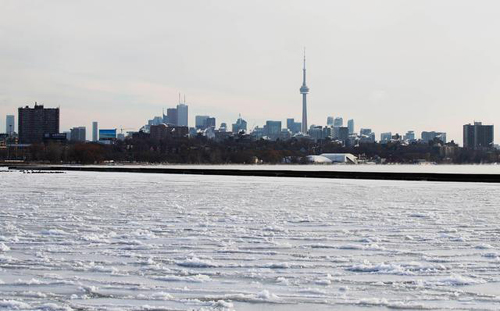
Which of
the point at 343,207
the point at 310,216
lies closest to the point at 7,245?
the point at 310,216

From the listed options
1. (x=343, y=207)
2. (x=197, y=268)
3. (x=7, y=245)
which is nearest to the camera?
(x=197, y=268)

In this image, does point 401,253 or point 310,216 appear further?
point 310,216

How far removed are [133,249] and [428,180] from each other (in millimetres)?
48932

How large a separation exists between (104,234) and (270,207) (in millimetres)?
10022

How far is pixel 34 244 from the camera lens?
13.5 meters

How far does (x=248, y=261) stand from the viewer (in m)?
11.4

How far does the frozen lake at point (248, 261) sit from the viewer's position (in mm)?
8477

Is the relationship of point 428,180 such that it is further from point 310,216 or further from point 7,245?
point 7,245

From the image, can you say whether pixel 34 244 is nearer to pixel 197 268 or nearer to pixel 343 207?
pixel 197 268

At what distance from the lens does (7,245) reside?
43.5 feet

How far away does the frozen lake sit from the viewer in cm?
848

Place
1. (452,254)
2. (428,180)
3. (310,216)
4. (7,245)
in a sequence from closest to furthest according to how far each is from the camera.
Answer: (452,254) < (7,245) < (310,216) < (428,180)

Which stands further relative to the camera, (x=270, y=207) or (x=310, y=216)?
(x=270, y=207)

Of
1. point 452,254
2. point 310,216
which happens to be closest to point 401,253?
point 452,254
